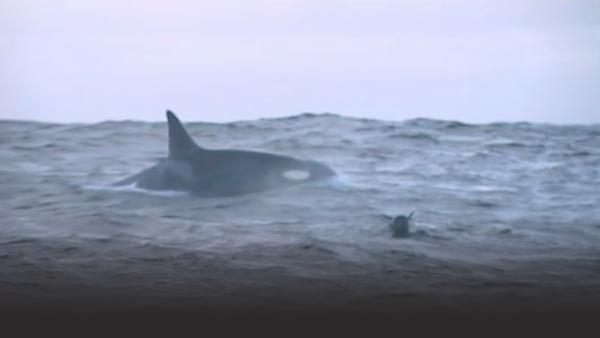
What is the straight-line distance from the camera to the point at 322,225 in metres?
11.1

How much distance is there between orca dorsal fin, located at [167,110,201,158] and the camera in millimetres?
13766

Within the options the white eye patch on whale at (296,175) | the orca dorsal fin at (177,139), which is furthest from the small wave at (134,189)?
the white eye patch on whale at (296,175)

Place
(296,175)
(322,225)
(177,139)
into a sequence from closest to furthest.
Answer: (322,225), (177,139), (296,175)

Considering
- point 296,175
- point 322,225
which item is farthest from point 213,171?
point 322,225

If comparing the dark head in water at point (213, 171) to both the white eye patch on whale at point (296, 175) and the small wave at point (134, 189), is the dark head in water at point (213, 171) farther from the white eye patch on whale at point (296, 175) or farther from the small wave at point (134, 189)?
the small wave at point (134, 189)

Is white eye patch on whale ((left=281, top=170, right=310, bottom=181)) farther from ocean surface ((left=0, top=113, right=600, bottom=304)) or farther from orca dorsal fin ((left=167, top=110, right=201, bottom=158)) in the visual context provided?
orca dorsal fin ((left=167, top=110, right=201, bottom=158))

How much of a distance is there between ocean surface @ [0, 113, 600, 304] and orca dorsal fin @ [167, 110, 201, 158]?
852 mm

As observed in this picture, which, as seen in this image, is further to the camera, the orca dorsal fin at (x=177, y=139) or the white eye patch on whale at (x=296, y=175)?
the white eye patch on whale at (x=296, y=175)

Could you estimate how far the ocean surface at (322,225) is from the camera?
7.81 meters

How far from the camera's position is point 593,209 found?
12.6 m

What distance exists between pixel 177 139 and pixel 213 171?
79 cm

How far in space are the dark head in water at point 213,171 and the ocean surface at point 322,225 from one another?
11.3 inches

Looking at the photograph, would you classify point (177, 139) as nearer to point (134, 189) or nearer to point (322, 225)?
point (134, 189)

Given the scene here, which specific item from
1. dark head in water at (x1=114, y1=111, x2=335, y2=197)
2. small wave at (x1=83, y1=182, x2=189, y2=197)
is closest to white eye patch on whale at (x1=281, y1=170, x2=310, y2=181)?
dark head in water at (x1=114, y1=111, x2=335, y2=197)
